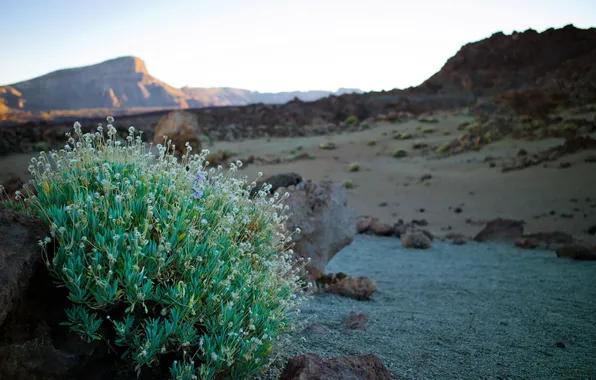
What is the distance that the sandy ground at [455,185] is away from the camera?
43.4ft

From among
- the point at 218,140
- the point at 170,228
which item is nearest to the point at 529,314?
the point at 170,228

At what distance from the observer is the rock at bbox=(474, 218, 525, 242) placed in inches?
425

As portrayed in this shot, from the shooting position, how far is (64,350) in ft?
7.57

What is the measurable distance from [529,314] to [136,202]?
4672mm

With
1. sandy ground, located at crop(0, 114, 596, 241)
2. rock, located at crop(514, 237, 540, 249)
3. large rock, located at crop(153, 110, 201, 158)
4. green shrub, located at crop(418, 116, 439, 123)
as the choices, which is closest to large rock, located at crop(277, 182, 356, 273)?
rock, located at crop(514, 237, 540, 249)

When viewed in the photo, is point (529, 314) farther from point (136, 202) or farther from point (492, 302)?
point (136, 202)

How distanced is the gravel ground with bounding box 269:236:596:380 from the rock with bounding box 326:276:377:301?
147 mm

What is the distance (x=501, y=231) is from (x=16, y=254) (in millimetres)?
10769

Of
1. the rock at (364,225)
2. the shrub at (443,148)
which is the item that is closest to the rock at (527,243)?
the rock at (364,225)

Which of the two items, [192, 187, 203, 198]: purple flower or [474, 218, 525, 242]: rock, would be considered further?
[474, 218, 525, 242]: rock

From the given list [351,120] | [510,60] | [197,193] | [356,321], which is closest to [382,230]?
[356,321]

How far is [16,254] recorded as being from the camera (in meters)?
2.28

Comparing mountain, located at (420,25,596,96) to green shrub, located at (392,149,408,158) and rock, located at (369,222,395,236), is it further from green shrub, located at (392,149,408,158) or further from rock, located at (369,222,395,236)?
rock, located at (369,222,395,236)

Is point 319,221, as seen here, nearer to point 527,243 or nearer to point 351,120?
point 527,243
